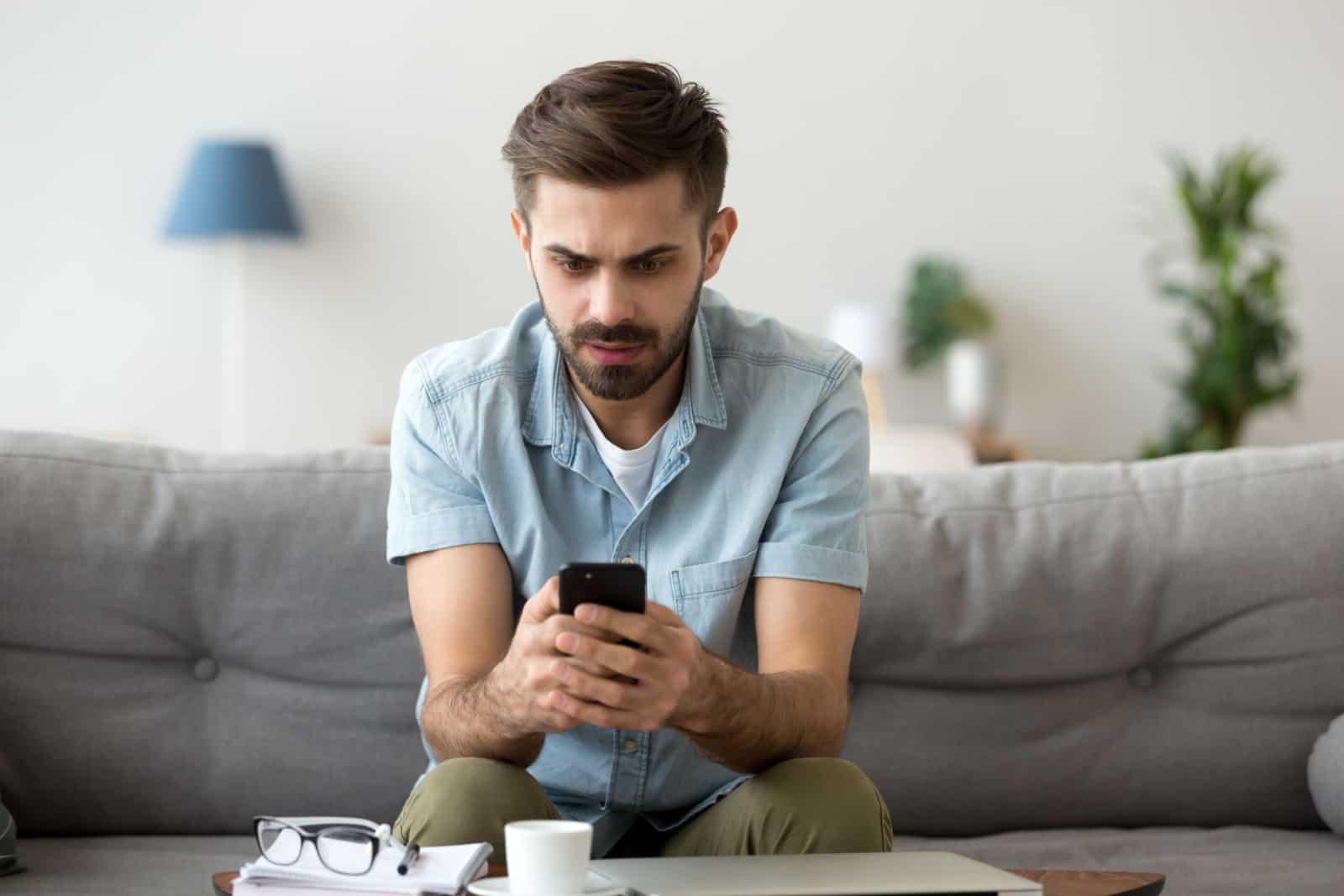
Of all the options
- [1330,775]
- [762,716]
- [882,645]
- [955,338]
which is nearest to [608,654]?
[762,716]

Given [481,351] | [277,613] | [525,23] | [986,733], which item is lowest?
[986,733]

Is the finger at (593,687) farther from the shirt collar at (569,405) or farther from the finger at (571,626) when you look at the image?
the shirt collar at (569,405)

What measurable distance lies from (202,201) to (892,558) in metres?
3.21

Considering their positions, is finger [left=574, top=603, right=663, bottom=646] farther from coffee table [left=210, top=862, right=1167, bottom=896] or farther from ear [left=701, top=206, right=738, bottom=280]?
ear [left=701, top=206, right=738, bottom=280]

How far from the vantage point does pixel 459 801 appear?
1.25 metres

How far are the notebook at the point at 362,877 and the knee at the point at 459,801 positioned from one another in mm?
162

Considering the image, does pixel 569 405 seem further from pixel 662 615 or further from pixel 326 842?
pixel 326 842

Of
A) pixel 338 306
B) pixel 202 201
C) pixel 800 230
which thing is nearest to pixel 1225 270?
pixel 800 230

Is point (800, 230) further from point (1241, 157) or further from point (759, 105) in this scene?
point (1241, 157)

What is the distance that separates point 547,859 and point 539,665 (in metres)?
0.24

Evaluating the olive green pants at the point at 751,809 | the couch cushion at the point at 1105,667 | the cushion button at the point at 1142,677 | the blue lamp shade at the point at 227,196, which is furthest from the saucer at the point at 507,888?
the blue lamp shade at the point at 227,196

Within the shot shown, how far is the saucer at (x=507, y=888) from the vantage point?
99cm

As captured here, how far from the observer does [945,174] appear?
4930 mm

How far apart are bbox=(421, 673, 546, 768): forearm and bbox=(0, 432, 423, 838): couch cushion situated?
1.24 feet
